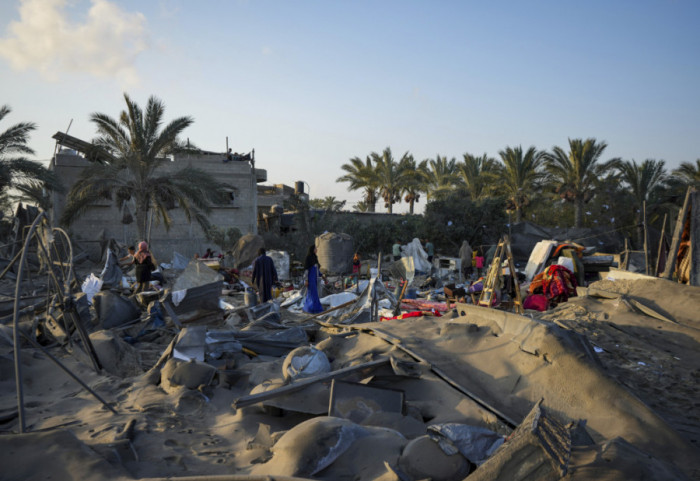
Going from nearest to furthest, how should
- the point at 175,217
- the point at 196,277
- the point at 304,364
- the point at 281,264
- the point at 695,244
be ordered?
the point at 304,364 < the point at 695,244 < the point at 196,277 < the point at 281,264 < the point at 175,217

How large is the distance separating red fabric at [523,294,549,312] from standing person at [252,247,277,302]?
5162 millimetres

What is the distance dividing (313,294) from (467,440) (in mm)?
7074

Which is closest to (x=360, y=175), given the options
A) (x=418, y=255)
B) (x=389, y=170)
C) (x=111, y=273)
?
(x=389, y=170)

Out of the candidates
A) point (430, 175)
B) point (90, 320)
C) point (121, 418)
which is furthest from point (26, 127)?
point (430, 175)

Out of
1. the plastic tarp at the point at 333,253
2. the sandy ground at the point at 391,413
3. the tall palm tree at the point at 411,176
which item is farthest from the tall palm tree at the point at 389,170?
the sandy ground at the point at 391,413

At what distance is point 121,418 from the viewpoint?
3.75 meters

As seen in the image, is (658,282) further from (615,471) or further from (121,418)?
(121,418)

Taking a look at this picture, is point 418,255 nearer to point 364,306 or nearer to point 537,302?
point 537,302

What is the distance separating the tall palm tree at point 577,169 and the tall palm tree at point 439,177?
223 inches

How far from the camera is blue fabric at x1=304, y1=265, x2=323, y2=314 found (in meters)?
9.66

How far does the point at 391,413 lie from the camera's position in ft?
11.3

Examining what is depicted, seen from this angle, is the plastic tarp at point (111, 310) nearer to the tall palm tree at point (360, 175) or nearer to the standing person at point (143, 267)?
the standing person at point (143, 267)

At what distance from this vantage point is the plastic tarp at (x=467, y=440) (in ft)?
8.92

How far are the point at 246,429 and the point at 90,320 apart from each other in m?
4.42
